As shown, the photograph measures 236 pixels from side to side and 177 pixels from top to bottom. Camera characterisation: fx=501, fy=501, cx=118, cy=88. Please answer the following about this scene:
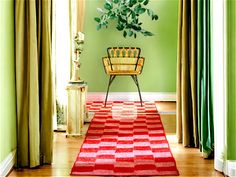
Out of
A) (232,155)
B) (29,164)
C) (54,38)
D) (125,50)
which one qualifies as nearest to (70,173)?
(29,164)

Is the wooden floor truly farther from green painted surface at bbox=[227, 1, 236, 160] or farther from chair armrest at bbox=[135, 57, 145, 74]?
chair armrest at bbox=[135, 57, 145, 74]

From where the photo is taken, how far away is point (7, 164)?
12.6 ft

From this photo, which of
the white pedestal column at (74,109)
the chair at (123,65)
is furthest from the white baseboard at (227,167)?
the chair at (123,65)

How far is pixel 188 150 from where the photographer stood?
4676mm

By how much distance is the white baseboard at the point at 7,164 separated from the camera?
12.1 ft

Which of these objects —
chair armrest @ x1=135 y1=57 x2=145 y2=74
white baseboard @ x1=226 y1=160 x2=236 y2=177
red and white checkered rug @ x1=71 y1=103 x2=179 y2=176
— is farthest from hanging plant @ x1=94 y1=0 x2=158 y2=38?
white baseboard @ x1=226 y1=160 x2=236 y2=177

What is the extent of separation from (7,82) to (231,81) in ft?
5.57

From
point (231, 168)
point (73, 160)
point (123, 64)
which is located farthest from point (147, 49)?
point (231, 168)

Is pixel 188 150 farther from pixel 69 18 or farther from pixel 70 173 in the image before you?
pixel 69 18

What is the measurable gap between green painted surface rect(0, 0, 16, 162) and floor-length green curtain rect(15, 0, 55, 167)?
47 millimetres

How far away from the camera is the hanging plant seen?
790 centimetres

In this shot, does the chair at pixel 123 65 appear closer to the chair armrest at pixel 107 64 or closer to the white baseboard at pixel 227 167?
the chair armrest at pixel 107 64

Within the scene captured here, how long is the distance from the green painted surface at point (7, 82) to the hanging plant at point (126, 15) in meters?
4.04

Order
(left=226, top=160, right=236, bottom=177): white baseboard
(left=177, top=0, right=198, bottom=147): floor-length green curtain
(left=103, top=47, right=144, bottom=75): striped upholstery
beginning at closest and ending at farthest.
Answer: (left=226, top=160, right=236, bottom=177): white baseboard
(left=177, top=0, right=198, bottom=147): floor-length green curtain
(left=103, top=47, right=144, bottom=75): striped upholstery
